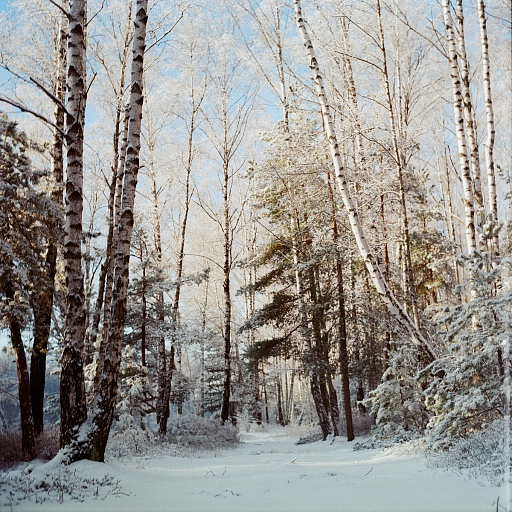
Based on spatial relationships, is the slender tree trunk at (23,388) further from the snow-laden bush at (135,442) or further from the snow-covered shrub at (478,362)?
the snow-covered shrub at (478,362)

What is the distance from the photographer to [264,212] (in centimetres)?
1530

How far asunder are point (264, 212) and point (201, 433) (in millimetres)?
8013

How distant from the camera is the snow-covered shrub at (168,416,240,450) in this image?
1235 cm

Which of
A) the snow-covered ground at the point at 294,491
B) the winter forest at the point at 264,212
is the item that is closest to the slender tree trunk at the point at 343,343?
the winter forest at the point at 264,212

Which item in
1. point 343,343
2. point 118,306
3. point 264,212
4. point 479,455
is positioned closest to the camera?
point 479,455

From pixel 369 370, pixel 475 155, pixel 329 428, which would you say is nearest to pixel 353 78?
pixel 475 155

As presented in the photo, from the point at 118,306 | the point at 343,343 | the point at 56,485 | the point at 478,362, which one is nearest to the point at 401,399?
the point at 343,343

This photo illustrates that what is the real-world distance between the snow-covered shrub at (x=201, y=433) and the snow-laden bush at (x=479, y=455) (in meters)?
8.62

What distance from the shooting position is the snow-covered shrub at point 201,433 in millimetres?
12352

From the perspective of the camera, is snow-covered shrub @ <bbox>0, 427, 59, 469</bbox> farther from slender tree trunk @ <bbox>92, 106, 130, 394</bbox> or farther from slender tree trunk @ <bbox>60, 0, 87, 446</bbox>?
slender tree trunk @ <bbox>60, 0, 87, 446</bbox>

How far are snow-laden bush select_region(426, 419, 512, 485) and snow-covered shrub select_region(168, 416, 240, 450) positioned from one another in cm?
862

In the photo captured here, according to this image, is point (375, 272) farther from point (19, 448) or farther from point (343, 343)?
point (19, 448)

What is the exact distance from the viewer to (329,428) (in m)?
13.3

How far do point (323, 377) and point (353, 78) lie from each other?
8.62 metres
